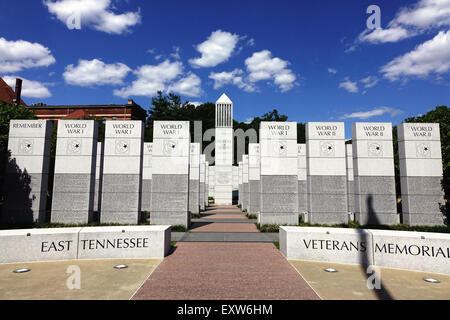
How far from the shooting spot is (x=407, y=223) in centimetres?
1548

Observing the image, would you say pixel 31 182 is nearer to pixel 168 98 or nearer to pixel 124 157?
pixel 124 157

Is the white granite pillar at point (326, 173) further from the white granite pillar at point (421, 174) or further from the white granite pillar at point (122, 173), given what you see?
the white granite pillar at point (122, 173)

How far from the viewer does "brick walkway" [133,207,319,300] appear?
19.7 ft

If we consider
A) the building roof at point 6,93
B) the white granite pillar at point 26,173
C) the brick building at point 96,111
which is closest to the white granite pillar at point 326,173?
the white granite pillar at point 26,173

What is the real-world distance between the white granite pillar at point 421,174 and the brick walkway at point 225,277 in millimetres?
10756

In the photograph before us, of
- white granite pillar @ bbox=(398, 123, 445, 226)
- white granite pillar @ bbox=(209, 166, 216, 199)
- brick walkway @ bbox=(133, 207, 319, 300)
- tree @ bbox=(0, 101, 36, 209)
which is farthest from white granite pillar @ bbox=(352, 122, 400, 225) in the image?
white granite pillar @ bbox=(209, 166, 216, 199)

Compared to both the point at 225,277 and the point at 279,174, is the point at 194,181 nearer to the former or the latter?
the point at 279,174

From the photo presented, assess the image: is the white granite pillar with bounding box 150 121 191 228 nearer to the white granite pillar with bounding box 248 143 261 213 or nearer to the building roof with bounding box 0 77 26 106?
the white granite pillar with bounding box 248 143 261 213

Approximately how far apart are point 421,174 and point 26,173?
24.8 metres

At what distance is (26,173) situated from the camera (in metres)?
15.5

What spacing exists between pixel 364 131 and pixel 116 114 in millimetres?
48317

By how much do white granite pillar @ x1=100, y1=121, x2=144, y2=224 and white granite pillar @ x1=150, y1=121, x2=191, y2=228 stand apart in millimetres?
1100

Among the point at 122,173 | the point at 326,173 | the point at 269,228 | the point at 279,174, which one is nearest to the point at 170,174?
the point at 122,173

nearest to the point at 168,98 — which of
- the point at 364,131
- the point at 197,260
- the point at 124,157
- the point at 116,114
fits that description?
the point at 116,114
